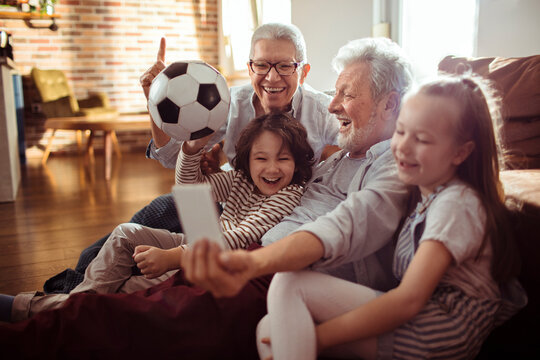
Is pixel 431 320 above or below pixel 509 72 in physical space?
below

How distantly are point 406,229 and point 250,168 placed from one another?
620 millimetres

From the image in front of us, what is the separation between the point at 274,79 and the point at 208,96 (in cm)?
40

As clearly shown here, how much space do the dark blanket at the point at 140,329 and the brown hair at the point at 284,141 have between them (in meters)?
0.57

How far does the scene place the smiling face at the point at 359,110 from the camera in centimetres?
135

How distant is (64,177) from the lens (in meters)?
4.39

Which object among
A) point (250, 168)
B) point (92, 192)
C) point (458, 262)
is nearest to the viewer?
point (458, 262)

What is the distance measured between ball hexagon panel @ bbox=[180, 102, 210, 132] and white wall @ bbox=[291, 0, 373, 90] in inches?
93.3

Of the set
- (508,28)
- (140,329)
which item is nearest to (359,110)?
(140,329)

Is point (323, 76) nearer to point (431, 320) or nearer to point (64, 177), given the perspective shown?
point (64, 177)

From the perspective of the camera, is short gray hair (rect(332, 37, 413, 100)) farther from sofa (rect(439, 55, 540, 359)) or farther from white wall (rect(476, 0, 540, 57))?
white wall (rect(476, 0, 540, 57))

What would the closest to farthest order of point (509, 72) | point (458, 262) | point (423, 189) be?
point (458, 262) < point (423, 189) < point (509, 72)

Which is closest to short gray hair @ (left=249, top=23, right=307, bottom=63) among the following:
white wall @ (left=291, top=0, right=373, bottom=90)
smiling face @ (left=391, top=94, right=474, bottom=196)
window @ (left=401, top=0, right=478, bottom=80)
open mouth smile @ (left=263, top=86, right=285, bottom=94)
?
open mouth smile @ (left=263, top=86, right=285, bottom=94)

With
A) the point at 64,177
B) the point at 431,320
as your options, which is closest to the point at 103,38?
the point at 64,177

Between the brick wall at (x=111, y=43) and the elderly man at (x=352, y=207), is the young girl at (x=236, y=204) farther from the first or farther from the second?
the brick wall at (x=111, y=43)
